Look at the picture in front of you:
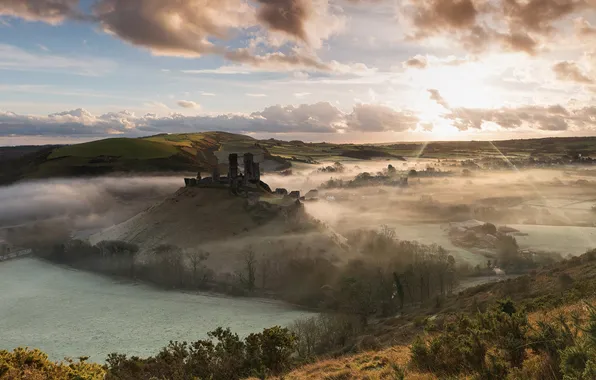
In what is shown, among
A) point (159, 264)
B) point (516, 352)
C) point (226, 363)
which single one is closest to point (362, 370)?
point (516, 352)

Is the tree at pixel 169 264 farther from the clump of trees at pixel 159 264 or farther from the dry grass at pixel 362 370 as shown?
the dry grass at pixel 362 370

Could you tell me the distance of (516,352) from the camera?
66.1ft

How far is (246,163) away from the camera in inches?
6491

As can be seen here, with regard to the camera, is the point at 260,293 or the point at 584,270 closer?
the point at 584,270

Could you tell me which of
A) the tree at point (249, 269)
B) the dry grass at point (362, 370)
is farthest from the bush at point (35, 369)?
the tree at point (249, 269)

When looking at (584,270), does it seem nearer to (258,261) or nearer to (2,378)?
(2,378)

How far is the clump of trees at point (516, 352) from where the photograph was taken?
14.9 m

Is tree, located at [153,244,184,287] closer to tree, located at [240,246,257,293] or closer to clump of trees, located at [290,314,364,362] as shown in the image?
tree, located at [240,246,257,293]

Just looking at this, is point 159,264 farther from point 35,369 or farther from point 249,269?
point 35,369

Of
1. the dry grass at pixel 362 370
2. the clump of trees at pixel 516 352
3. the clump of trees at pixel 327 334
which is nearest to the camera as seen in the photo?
the clump of trees at pixel 516 352

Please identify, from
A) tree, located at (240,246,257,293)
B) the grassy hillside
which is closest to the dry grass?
the grassy hillside

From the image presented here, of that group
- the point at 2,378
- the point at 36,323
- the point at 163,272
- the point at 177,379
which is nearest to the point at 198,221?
the point at 163,272

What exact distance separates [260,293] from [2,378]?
125221 mm

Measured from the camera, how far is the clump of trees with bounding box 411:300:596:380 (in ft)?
48.9
